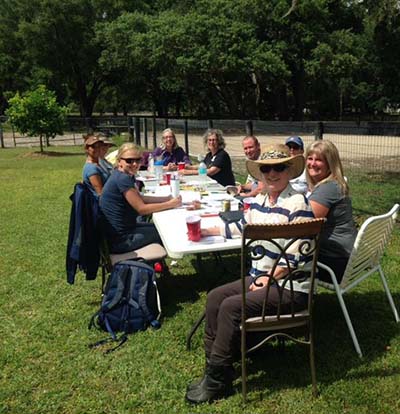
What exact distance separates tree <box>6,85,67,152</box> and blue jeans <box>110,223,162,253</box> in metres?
14.7

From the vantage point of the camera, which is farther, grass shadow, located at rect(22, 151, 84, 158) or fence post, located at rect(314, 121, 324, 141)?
grass shadow, located at rect(22, 151, 84, 158)

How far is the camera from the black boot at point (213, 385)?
2.59 meters

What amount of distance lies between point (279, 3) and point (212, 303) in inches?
1089

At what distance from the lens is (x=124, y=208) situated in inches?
152

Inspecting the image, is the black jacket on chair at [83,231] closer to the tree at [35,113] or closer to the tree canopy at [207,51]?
the tree at [35,113]

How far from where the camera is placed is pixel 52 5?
3316cm

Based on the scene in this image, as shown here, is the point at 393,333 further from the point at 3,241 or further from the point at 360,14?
the point at 360,14

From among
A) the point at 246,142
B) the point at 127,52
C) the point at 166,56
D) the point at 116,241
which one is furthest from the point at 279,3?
the point at 116,241

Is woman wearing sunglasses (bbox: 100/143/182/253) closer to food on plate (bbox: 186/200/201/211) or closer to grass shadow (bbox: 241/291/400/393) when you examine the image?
food on plate (bbox: 186/200/201/211)

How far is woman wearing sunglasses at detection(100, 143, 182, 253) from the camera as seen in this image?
379 cm

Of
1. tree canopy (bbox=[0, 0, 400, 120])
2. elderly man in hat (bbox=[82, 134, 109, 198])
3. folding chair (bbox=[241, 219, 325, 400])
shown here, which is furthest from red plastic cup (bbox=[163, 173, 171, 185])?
tree canopy (bbox=[0, 0, 400, 120])

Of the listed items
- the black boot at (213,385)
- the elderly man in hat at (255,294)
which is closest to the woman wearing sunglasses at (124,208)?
the elderly man in hat at (255,294)

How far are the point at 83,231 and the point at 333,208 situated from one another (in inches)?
74.1

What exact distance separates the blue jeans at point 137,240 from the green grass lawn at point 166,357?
23.9 inches
